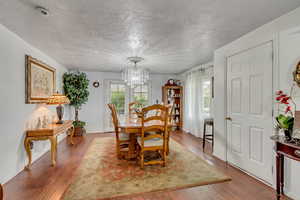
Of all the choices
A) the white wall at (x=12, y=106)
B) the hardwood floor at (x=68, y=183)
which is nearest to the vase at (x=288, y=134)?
the hardwood floor at (x=68, y=183)

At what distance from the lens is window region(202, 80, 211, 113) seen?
4.48 m

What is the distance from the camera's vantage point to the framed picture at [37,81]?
9.02 feet

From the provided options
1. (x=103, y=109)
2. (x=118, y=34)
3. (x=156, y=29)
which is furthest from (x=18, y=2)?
(x=103, y=109)

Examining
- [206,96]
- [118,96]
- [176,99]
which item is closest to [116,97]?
[118,96]

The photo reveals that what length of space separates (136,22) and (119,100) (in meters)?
4.11

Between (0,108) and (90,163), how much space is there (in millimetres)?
1663

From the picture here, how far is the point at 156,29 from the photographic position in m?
2.25

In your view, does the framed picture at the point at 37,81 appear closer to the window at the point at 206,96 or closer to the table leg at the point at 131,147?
the table leg at the point at 131,147

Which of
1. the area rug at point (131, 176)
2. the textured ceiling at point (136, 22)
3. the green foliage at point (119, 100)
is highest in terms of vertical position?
the textured ceiling at point (136, 22)

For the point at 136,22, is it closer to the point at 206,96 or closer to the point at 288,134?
the point at 288,134

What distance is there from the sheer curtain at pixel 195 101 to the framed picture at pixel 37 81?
4.24 metres

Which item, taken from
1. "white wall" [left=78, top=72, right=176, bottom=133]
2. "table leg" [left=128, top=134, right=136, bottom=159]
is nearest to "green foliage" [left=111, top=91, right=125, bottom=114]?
"white wall" [left=78, top=72, right=176, bottom=133]

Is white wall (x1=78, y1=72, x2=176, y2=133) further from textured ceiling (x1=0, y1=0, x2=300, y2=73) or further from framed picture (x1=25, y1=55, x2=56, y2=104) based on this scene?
textured ceiling (x1=0, y1=0, x2=300, y2=73)

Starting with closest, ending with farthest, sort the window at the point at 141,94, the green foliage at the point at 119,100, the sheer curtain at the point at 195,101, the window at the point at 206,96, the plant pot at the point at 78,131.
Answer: the window at the point at 206,96, the sheer curtain at the point at 195,101, the plant pot at the point at 78,131, the green foliage at the point at 119,100, the window at the point at 141,94
